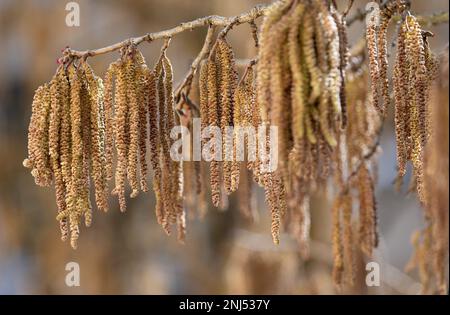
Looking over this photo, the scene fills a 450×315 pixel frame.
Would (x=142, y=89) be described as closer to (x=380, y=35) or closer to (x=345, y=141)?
(x=380, y=35)

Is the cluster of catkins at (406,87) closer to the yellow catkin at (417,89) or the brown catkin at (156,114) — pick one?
the yellow catkin at (417,89)

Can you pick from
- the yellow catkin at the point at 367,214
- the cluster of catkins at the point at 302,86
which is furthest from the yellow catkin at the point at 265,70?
→ the yellow catkin at the point at 367,214

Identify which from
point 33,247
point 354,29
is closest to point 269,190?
point 354,29

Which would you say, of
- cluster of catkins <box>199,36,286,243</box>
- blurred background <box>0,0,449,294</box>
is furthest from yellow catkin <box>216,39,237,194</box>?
blurred background <box>0,0,449,294</box>

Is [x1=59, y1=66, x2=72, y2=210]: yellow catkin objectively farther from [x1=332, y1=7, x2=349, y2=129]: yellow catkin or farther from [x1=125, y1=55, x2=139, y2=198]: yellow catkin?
[x1=332, y1=7, x2=349, y2=129]: yellow catkin

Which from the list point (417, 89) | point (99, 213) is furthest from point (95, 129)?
point (99, 213)

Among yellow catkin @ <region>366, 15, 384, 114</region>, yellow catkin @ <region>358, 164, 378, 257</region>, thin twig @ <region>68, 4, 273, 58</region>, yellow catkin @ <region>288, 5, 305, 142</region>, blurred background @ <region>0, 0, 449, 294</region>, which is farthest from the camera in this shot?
blurred background @ <region>0, 0, 449, 294</region>
